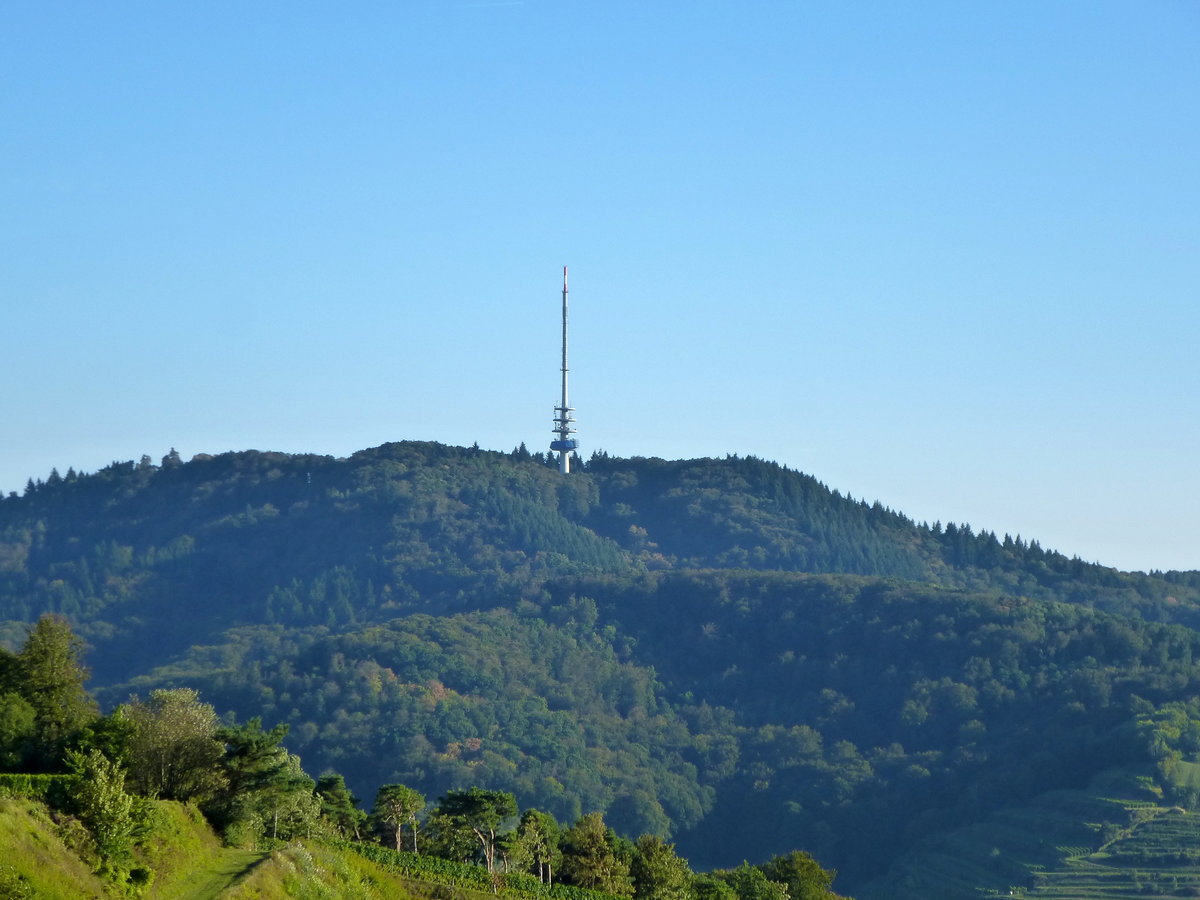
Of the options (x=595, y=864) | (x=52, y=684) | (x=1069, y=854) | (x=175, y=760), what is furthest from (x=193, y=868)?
(x=1069, y=854)

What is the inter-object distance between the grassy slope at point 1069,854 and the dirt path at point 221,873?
108 m

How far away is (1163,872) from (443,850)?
93689 mm

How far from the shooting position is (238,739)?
2406 inches

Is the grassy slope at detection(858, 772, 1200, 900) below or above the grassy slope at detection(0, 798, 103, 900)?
below

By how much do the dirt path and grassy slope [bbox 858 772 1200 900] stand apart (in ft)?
354

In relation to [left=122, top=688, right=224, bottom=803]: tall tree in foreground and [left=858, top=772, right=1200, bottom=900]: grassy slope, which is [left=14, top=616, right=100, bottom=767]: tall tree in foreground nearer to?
[left=122, top=688, right=224, bottom=803]: tall tree in foreground

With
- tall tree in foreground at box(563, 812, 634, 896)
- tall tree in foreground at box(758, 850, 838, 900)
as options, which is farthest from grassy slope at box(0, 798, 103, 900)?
tall tree in foreground at box(758, 850, 838, 900)

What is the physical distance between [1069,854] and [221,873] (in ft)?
401

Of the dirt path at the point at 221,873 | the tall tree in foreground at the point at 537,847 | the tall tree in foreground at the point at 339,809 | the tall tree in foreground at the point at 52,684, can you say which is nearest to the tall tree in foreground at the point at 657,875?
the tall tree in foreground at the point at 537,847

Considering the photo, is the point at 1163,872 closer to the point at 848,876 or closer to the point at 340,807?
the point at 848,876

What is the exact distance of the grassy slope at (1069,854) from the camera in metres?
152

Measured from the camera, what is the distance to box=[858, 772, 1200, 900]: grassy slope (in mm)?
151500

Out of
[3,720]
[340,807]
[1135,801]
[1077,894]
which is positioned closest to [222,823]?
[3,720]

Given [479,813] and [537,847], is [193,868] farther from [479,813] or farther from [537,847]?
[537,847]
